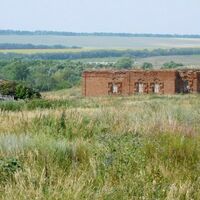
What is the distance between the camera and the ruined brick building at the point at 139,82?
49.1m

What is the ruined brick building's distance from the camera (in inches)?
1933

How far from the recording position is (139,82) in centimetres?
5009

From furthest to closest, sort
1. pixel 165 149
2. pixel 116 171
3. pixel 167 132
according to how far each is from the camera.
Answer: pixel 167 132, pixel 165 149, pixel 116 171

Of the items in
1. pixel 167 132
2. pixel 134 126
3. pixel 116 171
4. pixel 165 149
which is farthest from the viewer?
pixel 134 126

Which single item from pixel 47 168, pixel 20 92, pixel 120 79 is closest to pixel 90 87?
pixel 120 79

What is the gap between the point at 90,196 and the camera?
5750 mm

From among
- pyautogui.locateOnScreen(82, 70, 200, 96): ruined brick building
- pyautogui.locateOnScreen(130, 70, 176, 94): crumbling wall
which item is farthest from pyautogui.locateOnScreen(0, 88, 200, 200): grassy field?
pyautogui.locateOnScreen(82, 70, 200, 96): ruined brick building

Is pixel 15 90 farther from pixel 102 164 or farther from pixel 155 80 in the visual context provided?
pixel 102 164

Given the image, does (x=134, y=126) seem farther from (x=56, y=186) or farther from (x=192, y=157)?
(x=56, y=186)

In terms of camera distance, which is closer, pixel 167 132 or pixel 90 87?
pixel 167 132

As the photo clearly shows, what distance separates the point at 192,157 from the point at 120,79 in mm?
43295

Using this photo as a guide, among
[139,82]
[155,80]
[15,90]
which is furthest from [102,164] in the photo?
[139,82]

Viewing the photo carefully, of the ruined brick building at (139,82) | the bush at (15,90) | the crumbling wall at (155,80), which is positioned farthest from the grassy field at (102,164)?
the ruined brick building at (139,82)

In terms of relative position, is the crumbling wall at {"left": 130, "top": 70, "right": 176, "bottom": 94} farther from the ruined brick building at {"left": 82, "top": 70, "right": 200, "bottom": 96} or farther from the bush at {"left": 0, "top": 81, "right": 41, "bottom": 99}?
the bush at {"left": 0, "top": 81, "right": 41, "bottom": 99}
